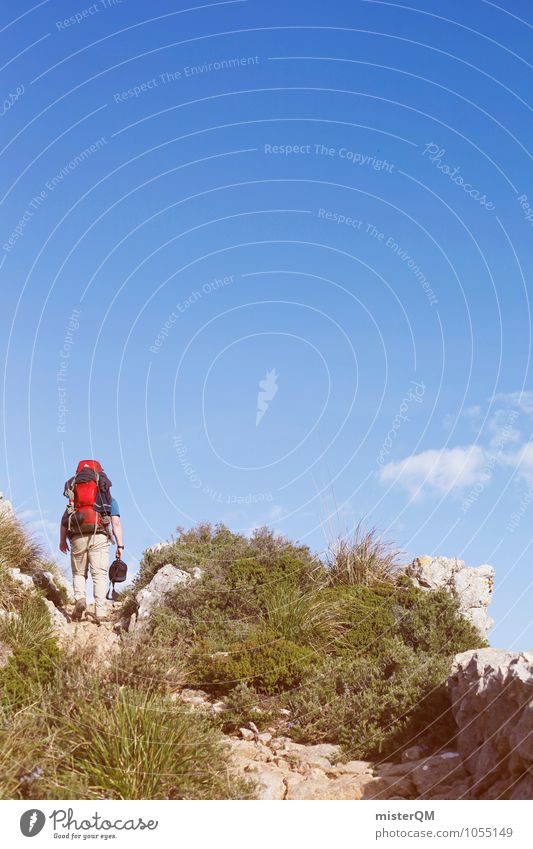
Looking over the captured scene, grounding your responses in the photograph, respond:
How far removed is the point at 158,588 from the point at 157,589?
0.11 ft

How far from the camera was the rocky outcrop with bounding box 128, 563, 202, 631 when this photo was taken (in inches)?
591

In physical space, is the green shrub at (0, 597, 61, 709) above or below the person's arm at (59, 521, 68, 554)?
below

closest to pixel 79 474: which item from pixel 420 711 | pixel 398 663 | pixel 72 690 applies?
pixel 72 690

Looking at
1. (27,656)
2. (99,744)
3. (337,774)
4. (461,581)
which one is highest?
(461,581)

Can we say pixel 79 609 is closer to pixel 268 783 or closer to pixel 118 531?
pixel 118 531

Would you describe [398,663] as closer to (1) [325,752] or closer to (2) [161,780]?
(1) [325,752]

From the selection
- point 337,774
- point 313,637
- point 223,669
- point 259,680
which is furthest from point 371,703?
point 313,637

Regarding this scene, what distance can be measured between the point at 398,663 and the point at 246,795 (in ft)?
14.7

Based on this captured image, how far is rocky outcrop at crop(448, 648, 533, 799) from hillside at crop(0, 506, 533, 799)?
2 cm

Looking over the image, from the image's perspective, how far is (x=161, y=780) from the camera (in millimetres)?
7754

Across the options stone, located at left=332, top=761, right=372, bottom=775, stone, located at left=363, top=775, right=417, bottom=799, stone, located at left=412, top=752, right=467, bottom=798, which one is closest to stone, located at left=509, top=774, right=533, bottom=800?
stone, located at left=412, top=752, right=467, bottom=798

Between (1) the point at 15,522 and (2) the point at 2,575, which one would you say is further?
(1) the point at 15,522

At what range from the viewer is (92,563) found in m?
16.0

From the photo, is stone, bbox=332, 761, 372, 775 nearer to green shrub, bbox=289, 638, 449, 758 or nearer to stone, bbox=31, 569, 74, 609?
green shrub, bbox=289, 638, 449, 758
